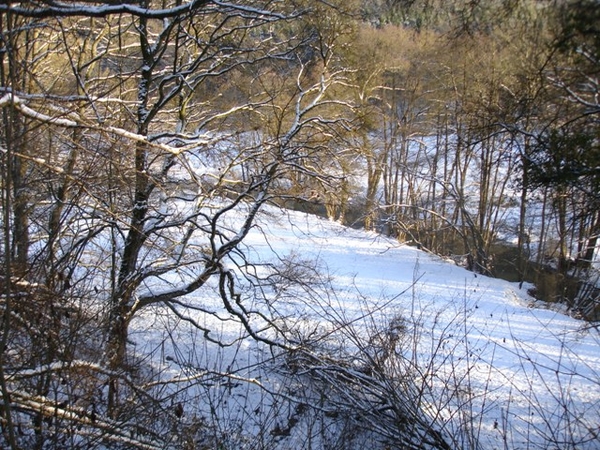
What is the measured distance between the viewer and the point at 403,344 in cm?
533

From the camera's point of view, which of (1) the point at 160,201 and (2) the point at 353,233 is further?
(2) the point at 353,233

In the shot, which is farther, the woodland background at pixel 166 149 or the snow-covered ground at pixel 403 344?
the snow-covered ground at pixel 403 344

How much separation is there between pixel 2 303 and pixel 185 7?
2250mm

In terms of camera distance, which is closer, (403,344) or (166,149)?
(166,149)

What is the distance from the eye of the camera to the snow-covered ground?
3861mm

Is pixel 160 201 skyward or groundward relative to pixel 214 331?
skyward

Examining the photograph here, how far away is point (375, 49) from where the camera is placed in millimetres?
18250

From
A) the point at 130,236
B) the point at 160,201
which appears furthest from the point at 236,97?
the point at 130,236

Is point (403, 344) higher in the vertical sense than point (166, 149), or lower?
lower

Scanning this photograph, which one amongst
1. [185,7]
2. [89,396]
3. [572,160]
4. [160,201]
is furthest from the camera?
[160,201]

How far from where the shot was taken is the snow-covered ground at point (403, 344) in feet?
12.7

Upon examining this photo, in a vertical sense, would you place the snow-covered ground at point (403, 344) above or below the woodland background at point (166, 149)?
below

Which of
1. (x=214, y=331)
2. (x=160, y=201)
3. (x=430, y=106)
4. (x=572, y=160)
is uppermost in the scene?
Result: (x=430, y=106)

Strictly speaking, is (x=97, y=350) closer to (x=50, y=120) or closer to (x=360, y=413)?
(x=50, y=120)
